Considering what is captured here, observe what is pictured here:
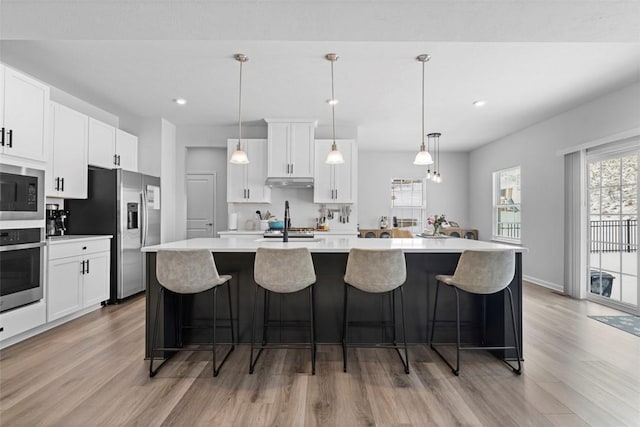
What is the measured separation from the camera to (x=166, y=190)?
555 cm

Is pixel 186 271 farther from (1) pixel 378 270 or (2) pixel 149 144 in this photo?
(2) pixel 149 144

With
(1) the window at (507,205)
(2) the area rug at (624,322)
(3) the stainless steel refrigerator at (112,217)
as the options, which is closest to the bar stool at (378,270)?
(2) the area rug at (624,322)

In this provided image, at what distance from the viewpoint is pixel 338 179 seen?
564 centimetres

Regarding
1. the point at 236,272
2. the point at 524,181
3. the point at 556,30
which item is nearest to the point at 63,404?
the point at 236,272

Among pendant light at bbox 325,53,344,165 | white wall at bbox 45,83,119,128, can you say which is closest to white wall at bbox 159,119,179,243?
white wall at bbox 45,83,119,128

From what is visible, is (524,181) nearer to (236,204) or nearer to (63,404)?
(236,204)

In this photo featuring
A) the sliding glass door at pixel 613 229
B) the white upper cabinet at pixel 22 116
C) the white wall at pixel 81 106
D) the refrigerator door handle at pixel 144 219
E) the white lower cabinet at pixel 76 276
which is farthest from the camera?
the refrigerator door handle at pixel 144 219

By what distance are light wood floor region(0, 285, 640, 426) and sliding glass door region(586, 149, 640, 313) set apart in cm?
128

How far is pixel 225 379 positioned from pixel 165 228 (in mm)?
3681

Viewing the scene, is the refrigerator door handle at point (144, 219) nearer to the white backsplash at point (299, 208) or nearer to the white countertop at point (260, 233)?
the white countertop at point (260, 233)

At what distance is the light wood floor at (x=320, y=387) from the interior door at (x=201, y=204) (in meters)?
3.00

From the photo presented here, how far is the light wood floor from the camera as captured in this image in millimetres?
1957

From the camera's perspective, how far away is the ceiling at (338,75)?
10.1ft

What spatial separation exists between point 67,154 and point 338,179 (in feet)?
11.7
